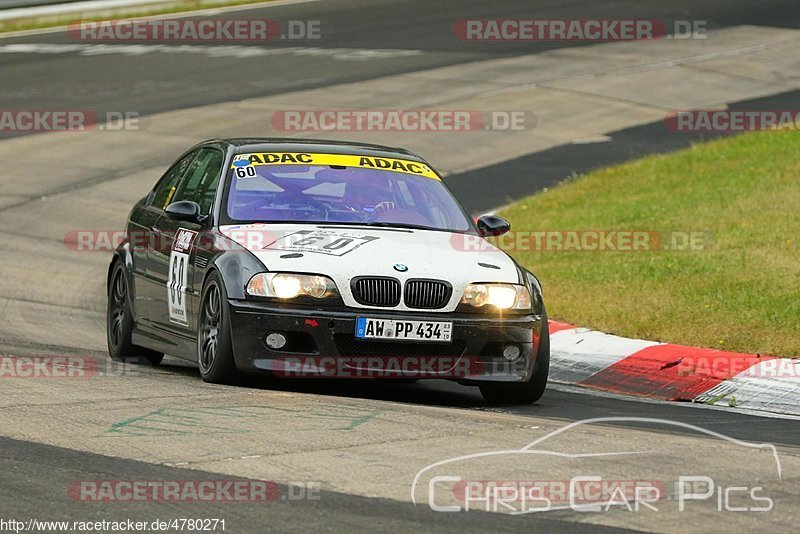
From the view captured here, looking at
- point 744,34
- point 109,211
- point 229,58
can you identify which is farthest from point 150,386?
point 744,34

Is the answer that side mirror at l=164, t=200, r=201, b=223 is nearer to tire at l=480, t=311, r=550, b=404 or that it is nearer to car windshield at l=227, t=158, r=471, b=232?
car windshield at l=227, t=158, r=471, b=232

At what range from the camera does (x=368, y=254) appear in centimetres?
857

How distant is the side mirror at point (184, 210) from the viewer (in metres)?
9.38

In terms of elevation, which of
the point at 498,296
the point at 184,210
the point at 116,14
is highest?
the point at 116,14

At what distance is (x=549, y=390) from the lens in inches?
388

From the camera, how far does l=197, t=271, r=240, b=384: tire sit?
28.0 ft

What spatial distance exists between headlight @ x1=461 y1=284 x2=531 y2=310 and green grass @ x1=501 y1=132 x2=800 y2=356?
6.48 feet

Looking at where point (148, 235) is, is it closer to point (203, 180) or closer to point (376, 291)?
point (203, 180)

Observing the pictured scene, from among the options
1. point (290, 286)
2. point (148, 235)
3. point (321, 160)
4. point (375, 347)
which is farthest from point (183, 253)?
point (375, 347)

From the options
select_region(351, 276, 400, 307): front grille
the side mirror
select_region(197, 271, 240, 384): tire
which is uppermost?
the side mirror

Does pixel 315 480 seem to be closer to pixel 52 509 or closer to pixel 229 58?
pixel 52 509

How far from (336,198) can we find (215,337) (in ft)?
4.14

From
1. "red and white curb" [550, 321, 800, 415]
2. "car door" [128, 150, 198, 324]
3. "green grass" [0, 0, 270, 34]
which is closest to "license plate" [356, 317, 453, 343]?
"red and white curb" [550, 321, 800, 415]

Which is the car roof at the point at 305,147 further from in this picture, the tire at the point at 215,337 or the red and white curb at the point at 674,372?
the red and white curb at the point at 674,372
